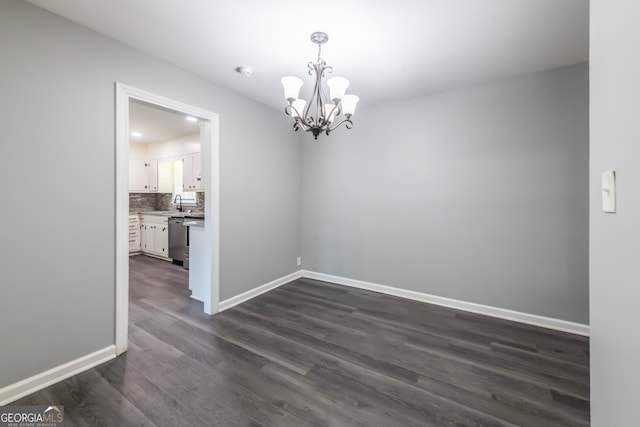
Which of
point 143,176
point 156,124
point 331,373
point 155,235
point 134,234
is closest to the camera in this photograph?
point 331,373

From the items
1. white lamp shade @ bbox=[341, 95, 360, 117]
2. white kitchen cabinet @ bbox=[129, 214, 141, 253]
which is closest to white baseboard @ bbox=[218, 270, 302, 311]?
white lamp shade @ bbox=[341, 95, 360, 117]

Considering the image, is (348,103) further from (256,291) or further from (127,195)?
(256,291)

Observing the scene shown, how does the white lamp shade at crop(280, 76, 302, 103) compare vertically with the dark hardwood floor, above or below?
above

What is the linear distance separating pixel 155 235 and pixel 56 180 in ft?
13.6

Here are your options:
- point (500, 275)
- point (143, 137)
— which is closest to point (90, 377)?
point (500, 275)

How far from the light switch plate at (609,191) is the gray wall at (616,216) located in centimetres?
2

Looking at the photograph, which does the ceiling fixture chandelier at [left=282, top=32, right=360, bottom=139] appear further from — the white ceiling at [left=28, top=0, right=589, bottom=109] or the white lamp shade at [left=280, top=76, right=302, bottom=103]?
the white ceiling at [left=28, top=0, right=589, bottom=109]

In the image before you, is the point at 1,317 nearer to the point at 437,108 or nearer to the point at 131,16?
the point at 131,16

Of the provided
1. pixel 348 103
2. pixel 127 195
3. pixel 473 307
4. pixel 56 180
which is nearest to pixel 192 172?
pixel 127 195

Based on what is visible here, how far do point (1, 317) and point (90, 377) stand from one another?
0.69 metres

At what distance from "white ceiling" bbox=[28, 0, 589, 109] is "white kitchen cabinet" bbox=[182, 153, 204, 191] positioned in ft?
9.44

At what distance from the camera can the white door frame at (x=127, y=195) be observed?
2.12 meters

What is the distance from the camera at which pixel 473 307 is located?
9.86ft

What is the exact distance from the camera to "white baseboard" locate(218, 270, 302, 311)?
3.04 m
